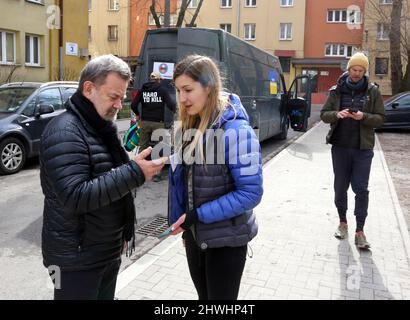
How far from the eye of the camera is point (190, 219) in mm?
2377

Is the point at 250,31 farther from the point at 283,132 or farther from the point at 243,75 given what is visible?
the point at 243,75

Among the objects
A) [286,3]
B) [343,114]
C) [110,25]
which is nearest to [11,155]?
[343,114]

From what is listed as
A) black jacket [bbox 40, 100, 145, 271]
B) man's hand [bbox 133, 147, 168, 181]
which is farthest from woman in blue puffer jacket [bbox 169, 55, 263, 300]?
black jacket [bbox 40, 100, 145, 271]

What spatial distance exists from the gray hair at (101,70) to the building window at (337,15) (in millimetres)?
41890

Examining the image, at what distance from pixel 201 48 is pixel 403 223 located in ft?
15.1

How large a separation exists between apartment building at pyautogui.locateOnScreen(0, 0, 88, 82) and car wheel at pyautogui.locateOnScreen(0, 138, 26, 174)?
34.7 feet

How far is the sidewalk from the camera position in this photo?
3.89m

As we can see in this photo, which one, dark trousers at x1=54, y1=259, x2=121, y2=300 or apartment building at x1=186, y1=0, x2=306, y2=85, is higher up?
apartment building at x1=186, y1=0, x2=306, y2=85

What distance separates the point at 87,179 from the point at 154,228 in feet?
12.2

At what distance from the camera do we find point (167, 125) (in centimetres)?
830

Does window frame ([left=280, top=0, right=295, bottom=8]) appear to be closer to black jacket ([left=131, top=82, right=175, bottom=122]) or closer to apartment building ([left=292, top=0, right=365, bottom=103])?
apartment building ([left=292, top=0, right=365, bottom=103])
